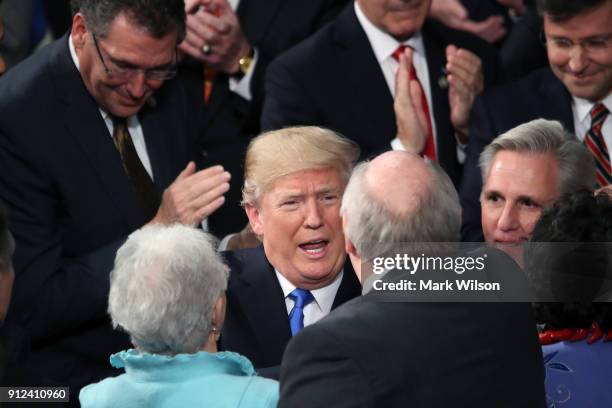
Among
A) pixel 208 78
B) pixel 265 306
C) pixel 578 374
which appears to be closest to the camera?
pixel 578 374

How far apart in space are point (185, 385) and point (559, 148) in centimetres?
191

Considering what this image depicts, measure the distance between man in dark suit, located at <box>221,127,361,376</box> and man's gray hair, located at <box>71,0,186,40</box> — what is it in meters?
0.71

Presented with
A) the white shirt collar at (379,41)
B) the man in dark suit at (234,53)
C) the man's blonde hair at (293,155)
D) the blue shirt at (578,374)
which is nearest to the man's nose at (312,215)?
the man's blonde hair at (293,155)

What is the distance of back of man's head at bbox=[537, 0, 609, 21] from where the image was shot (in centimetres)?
494

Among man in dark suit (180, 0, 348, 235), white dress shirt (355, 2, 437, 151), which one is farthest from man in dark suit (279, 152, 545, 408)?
man in dark suit (180, 0, 348, 235)

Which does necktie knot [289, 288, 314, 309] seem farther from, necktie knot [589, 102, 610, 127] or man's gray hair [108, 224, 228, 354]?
→ necktie knot [589, 102, 610, 127]

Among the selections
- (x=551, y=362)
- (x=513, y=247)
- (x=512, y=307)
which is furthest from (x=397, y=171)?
(x=513, y=247)

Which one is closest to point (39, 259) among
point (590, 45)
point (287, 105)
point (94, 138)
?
point (94, 138)

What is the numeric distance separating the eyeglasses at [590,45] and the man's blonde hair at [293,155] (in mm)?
1239

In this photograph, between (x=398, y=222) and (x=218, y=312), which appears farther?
(x=218, y=312)

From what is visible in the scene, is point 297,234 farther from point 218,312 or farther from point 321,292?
point 218,312

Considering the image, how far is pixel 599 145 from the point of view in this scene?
500cm

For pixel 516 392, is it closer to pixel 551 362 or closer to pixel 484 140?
pixel 551 362

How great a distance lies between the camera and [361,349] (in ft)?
9.66
